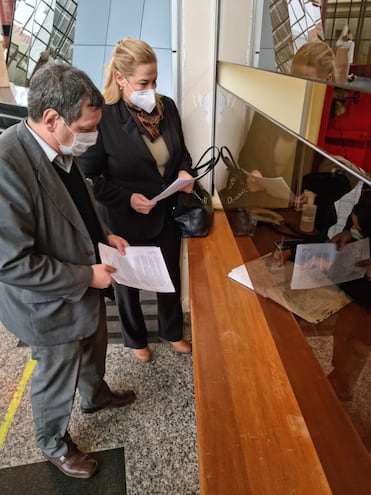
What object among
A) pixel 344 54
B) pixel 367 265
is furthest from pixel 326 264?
pixel 344 54

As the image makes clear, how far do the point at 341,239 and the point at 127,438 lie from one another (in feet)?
4.68

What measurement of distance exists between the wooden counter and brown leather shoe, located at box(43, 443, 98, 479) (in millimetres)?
765

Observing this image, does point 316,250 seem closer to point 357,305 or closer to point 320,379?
point 357,305

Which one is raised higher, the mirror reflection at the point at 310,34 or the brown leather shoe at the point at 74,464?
the mirror reflection at the point at 310,34

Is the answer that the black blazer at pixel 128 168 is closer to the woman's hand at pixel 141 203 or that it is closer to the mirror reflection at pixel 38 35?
the woman's hand at pixel 141 203

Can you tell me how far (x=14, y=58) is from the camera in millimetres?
3779

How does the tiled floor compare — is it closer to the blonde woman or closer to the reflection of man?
the blonde woman

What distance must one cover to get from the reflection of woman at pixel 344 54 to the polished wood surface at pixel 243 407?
0.83 meters

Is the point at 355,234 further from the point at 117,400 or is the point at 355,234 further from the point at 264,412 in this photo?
the point at 117,400

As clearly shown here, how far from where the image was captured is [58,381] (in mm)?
1351

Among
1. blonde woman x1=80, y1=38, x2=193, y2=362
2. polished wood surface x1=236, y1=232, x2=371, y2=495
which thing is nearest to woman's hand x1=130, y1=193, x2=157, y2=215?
blonde woman x1=80, y1=38, x2=193, y2=362

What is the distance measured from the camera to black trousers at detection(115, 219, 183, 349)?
1.82 meters

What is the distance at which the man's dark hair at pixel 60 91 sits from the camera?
100 centimetres

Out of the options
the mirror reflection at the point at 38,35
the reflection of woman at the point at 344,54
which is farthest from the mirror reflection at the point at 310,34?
the mirror reflection at the point at 38,35
